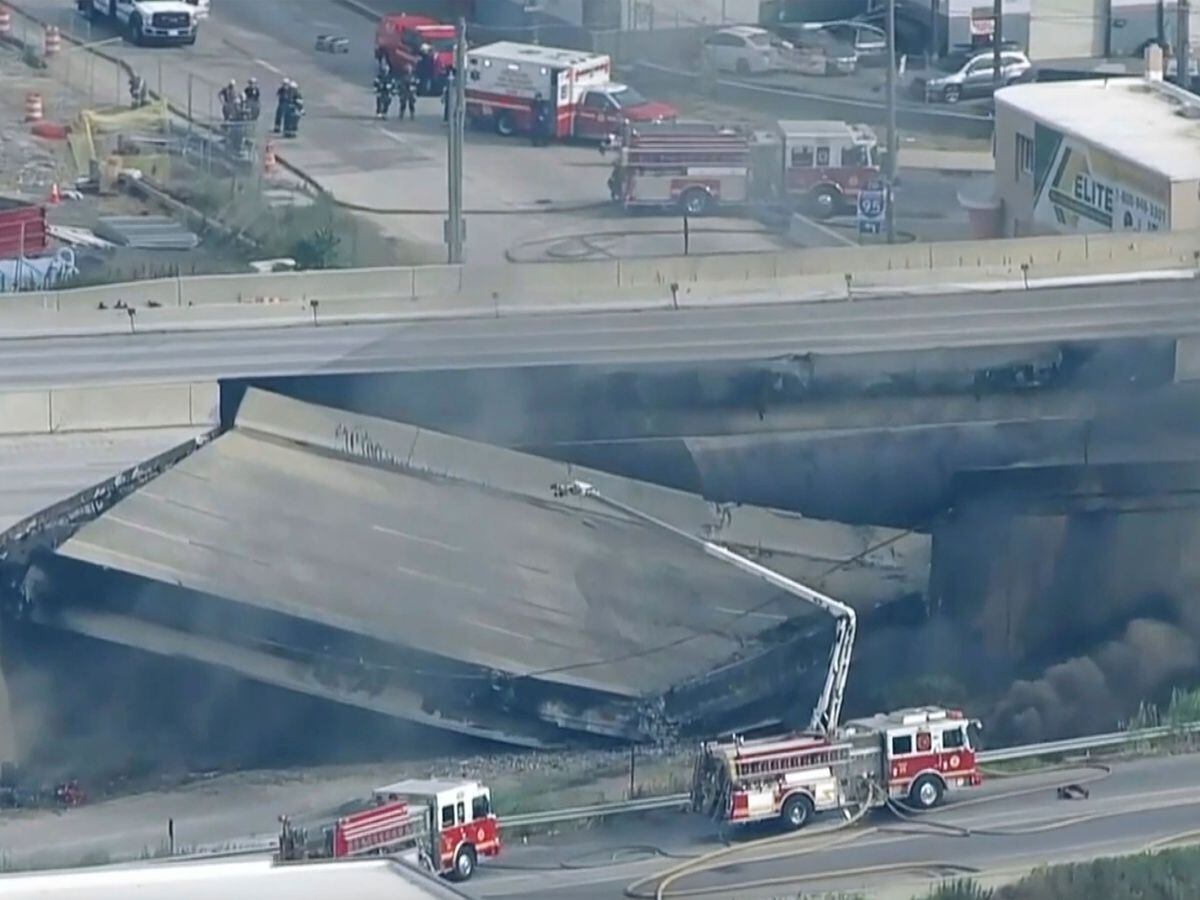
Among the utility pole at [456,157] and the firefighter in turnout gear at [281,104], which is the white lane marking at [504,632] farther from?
the firefighter in turnout gear at [281,104]

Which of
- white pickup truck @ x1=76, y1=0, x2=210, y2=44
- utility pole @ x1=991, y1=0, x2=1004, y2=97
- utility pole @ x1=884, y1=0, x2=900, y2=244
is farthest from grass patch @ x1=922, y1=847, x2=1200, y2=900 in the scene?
white pickup truck @ x1=76, y1=0, x2=210, y2=44

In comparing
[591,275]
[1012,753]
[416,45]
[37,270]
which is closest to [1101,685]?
[1012,753]

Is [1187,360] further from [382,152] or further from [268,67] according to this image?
[268,67]

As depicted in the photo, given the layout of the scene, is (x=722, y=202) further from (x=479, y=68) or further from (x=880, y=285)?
(x=880, y=285)

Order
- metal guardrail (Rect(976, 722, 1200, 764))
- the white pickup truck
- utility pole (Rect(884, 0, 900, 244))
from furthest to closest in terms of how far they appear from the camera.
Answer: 1. the white pickup truck
2. utility pole (Rect(884, 0, 900, 244))
3. metal guardrail (Rect(976, 722, 1200, 764))

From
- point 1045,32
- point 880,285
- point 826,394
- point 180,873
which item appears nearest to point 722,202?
point 1045,32

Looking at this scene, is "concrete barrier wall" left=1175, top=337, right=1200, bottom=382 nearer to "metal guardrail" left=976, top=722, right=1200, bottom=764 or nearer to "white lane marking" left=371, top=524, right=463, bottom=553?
"metal guardrail" left=976, top=722, right=1200, bottom=764
